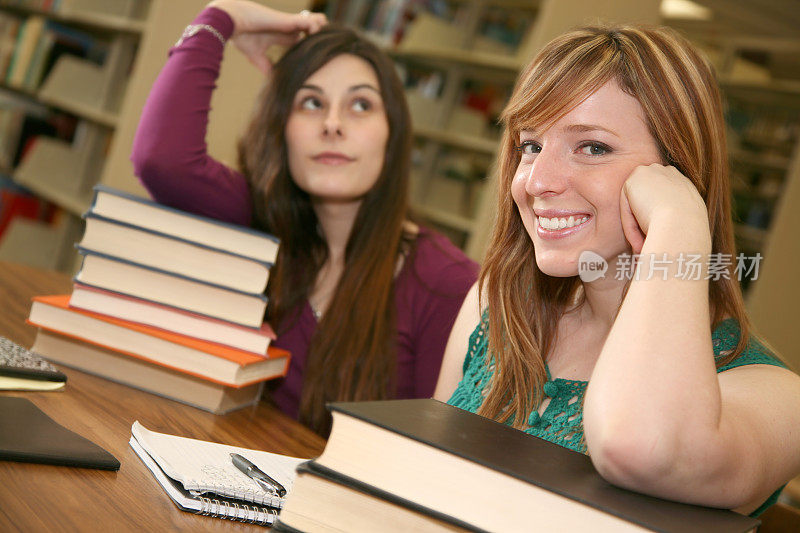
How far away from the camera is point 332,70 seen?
5.52 ft

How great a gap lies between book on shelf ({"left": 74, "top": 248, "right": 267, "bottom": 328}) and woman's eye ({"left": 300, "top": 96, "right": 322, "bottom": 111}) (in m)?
0.62

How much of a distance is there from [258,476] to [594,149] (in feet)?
1.83

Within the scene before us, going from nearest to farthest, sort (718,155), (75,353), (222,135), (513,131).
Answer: (718,155), (513,131), (75,353), (222,135)

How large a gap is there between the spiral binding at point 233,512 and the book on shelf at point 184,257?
49cm

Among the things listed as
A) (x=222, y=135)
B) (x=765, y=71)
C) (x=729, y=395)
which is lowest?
(x=729, y=395)

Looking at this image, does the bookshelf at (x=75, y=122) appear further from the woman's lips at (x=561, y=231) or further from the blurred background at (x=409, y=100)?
the woman's lips at (x=561, y=231)

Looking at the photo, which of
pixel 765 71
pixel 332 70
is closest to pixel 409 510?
pixel 332 70

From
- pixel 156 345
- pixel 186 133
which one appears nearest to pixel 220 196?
pixel 186 133

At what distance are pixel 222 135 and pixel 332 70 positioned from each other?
2.89 feet

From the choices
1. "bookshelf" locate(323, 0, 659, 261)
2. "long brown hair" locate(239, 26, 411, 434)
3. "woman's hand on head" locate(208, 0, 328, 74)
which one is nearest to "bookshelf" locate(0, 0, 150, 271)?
"bookshelf" locate(323, 0, 659, 261)

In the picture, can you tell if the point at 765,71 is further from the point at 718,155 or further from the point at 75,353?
the point at 75,353

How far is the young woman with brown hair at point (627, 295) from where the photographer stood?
27.2 inches

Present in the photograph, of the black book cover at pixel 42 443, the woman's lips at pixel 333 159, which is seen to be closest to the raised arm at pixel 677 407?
the black book cover at pixel 42 443

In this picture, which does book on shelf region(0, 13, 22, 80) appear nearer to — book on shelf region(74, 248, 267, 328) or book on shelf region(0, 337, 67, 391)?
book on shelf region(74, 248, 267, 328)
